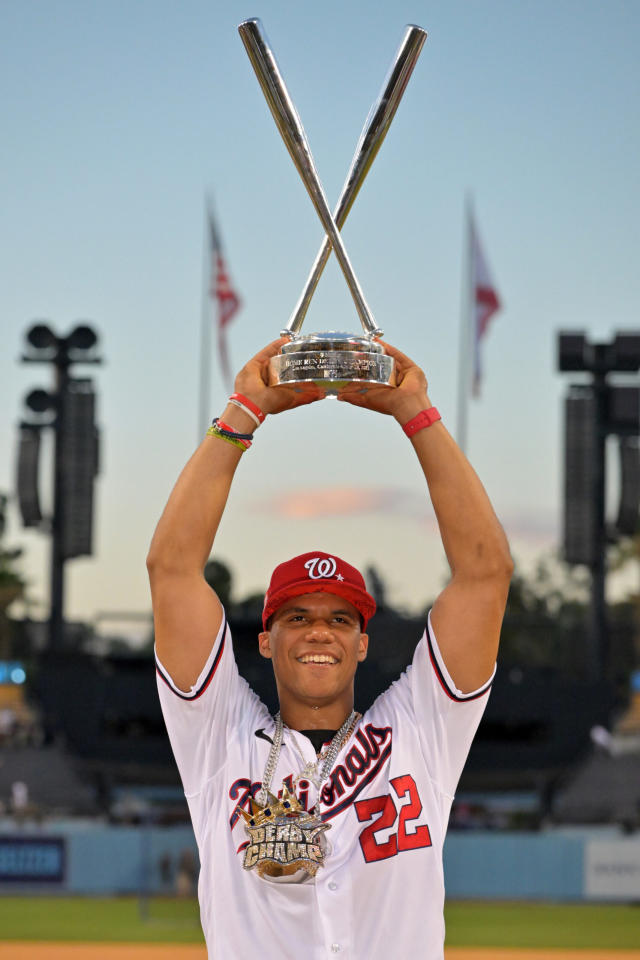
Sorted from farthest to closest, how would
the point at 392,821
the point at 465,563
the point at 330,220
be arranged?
the point at 330,220 < the point at 465,563 < the point at 392,821

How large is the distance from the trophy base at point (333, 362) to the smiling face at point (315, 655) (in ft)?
1.80

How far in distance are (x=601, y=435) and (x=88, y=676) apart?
38.0 feet

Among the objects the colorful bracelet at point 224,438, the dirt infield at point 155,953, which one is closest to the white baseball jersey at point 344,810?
the colorful bracelet at point 224,438

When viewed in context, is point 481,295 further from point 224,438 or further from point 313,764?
point 313,764

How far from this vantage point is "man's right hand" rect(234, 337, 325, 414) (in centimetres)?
353

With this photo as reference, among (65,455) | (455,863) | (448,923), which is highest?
(65,455)

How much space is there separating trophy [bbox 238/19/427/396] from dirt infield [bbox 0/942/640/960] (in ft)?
47.1

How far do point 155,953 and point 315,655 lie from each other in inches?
585

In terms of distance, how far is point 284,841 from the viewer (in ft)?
10.6

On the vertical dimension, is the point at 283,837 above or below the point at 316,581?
below

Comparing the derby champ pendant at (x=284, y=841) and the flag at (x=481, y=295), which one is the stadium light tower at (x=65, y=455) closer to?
the flag at (x=481, y=295)

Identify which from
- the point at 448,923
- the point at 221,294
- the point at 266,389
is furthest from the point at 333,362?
the point at 221,294

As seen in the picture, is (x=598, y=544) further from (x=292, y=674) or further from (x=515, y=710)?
(x=292, y=674)

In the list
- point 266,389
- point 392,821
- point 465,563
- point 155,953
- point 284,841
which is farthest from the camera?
point 155,953
